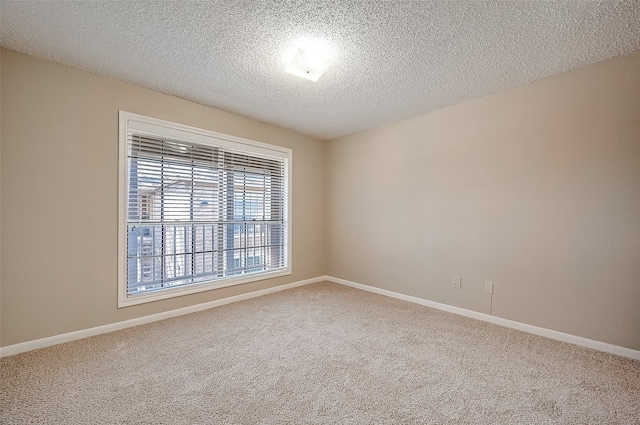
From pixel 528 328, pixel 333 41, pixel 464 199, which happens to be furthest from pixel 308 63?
pixel 528 328

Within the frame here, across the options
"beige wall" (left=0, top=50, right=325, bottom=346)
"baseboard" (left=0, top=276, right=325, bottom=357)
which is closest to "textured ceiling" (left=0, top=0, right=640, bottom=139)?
"beige wall" (left=0, top=50, right=325, bottom=346)

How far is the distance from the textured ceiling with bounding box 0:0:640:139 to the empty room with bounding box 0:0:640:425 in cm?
Result: 2

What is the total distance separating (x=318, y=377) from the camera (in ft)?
6.19

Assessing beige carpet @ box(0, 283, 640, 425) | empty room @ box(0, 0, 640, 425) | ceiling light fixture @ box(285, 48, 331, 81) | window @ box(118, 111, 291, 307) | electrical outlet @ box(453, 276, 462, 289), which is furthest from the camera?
electrical outlet @ box(453, 276, 462, 289)

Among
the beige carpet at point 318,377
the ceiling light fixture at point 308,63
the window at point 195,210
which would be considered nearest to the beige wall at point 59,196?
the window at point 195,210

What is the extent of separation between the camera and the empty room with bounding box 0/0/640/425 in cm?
173

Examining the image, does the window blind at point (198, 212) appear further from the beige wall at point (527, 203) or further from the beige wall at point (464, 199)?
the beige wall at point (527, 203)

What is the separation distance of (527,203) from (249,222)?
3.23 meters

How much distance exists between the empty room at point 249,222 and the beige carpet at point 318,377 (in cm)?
2

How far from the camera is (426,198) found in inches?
137

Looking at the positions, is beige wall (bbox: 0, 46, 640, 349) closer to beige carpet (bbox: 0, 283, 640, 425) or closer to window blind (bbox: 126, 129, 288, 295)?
window blind (bbox: 126, 129, 288, 295)

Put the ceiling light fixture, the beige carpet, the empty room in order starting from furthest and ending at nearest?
the ceiling light fixture, the empty room, the beige carpet

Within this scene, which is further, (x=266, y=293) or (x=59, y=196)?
(x=266, y=293)

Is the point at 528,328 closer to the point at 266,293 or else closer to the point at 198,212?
the point at 266,293
